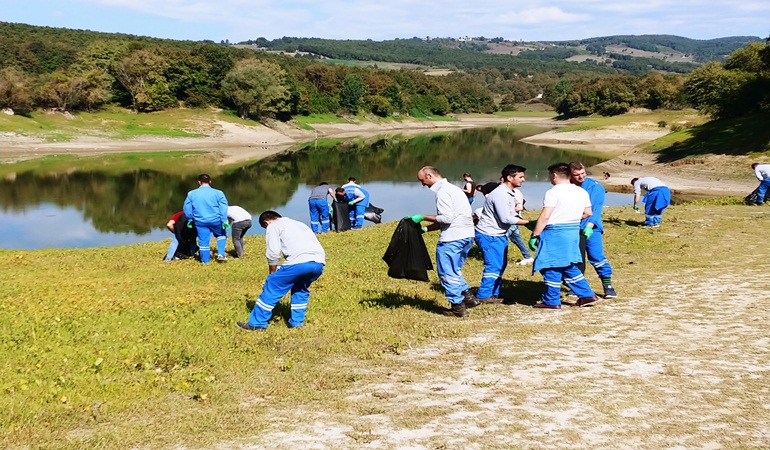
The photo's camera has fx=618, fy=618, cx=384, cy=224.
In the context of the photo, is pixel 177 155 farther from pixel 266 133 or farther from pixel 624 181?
pixel 624 181

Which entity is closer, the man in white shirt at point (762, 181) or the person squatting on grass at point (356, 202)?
the person squatting on grass at point (356, 202)

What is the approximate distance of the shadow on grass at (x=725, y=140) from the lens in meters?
49.7

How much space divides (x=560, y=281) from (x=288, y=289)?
14.2ft

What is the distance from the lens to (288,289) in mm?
8734

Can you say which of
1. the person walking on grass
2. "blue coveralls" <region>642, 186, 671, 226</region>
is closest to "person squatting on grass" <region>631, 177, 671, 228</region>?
"blue coveralls" <region>642, 186, 671, 226</region>

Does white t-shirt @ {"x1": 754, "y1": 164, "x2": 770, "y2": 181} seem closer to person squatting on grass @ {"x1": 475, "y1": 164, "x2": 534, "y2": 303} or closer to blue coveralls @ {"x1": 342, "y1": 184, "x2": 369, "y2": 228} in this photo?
blue coveralls @ {"x1": 342, "y1": 184, "x2": 369, "y2": 228}

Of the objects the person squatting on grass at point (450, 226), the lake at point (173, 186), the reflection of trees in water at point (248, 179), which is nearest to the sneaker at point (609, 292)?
the person squatting on grass at point (450, 226)

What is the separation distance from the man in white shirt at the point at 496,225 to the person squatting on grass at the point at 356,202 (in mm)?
12818

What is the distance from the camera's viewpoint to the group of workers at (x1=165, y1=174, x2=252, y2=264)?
14789 millimetres

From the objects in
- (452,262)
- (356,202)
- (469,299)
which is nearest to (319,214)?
(356,202)

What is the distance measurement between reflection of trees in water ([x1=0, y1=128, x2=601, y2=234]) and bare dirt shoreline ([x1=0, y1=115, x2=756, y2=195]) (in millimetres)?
6568

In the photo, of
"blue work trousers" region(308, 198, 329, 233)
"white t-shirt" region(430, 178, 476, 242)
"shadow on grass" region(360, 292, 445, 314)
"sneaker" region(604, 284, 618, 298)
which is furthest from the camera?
"blue work trousers" region(308, 198, 329, 233)

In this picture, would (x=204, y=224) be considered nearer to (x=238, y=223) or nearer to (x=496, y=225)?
(x=238, y=223)

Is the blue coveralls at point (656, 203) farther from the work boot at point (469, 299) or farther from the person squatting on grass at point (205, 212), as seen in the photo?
the person squatting on grass at point (205, 212)
